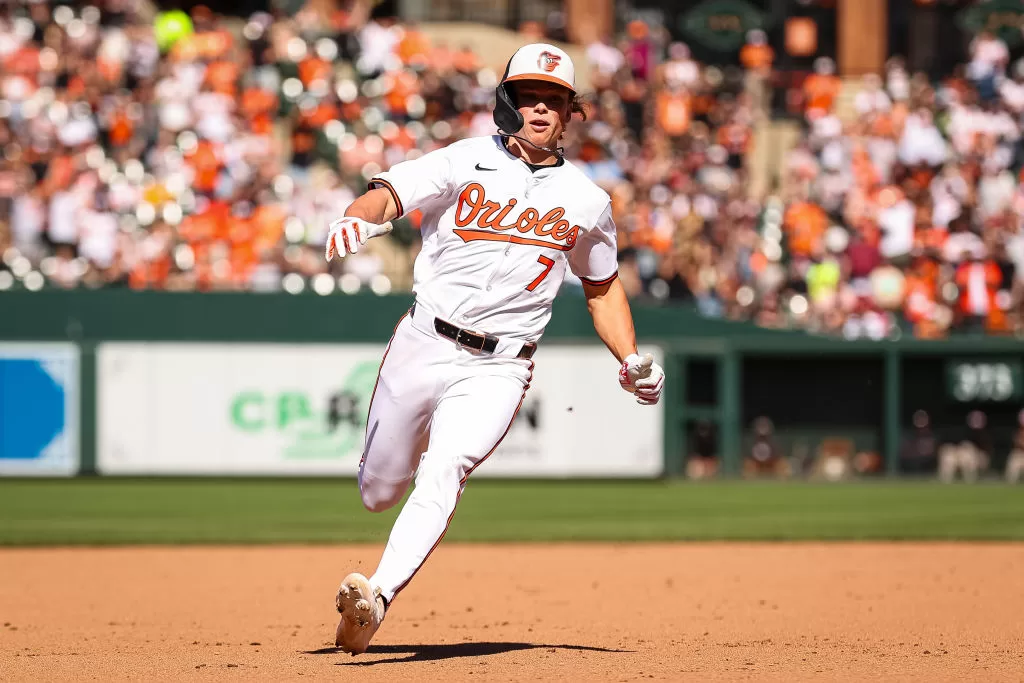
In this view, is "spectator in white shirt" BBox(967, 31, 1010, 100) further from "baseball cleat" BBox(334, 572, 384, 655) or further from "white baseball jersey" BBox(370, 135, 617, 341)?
"baseball cleat" BBox(334, 572, 384, 655)

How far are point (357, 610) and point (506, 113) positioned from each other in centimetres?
187

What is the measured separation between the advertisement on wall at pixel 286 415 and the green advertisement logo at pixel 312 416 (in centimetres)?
1

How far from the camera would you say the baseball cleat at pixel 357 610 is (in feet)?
16.8

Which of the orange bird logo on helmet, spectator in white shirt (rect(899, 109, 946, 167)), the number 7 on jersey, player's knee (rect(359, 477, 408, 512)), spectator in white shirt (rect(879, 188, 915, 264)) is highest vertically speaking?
spectator in white shirt (rect(899, 109, 946, 167))

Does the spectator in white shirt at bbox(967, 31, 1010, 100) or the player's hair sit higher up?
the spectator in white shirt at bbox(967, 31, 1010, 100)

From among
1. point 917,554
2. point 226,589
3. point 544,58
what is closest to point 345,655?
point 544,58

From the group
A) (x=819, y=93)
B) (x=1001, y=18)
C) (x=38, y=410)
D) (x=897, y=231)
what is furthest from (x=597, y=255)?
(x=1001, y=18)

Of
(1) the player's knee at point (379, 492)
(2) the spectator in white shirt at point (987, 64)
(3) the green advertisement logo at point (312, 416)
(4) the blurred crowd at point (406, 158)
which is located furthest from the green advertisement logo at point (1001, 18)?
(1) the player's knee at point (379, 492)

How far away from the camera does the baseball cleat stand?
201 inches

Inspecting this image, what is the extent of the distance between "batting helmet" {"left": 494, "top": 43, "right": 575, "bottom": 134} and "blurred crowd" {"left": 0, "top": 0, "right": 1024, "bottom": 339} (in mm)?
11000

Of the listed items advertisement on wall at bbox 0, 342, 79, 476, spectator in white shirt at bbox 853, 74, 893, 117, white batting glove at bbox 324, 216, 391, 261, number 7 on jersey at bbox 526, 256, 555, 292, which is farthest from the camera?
spectator in white shirt at bbox 853, 74, 893, 117

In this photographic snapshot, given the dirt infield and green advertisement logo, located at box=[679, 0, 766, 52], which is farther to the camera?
green advertisement logo, located at box=[679, 0, 766, 52]

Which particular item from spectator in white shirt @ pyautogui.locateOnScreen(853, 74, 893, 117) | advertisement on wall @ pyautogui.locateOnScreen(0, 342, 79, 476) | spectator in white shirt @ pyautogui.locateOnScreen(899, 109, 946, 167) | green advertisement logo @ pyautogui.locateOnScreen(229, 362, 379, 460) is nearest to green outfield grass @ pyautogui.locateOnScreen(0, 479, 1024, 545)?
advertisement on wall @ pyautogui.locateOnScreen(0, 342, 79, 476)

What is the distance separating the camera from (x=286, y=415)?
16188 mm
